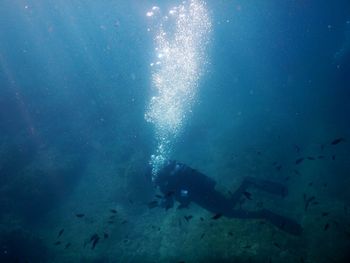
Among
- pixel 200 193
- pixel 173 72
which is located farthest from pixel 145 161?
pixel 173 72

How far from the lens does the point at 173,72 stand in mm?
48562

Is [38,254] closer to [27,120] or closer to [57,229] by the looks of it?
[57,229]

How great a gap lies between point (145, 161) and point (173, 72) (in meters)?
32.0

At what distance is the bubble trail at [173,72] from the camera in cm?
2500

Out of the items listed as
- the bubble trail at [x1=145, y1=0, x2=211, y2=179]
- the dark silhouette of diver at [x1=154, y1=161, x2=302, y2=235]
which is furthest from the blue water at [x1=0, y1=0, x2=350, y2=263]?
the bubble trail at [x1=145, y1=0, x2=211, y2=179]

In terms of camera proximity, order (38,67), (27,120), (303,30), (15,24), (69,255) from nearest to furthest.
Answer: (69,255), (27,120), (38,67), (15,24), (303,30)

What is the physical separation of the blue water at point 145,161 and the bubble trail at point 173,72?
34.0 inches

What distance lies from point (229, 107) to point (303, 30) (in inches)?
2690

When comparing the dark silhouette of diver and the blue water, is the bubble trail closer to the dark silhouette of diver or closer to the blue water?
the blue water

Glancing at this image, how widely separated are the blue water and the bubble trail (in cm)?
86

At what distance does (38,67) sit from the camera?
1649 inches

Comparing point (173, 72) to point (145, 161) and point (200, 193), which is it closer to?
point (145, 161)

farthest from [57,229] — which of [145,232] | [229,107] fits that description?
[229,107]

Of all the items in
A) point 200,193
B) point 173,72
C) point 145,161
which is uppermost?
point 173,72
